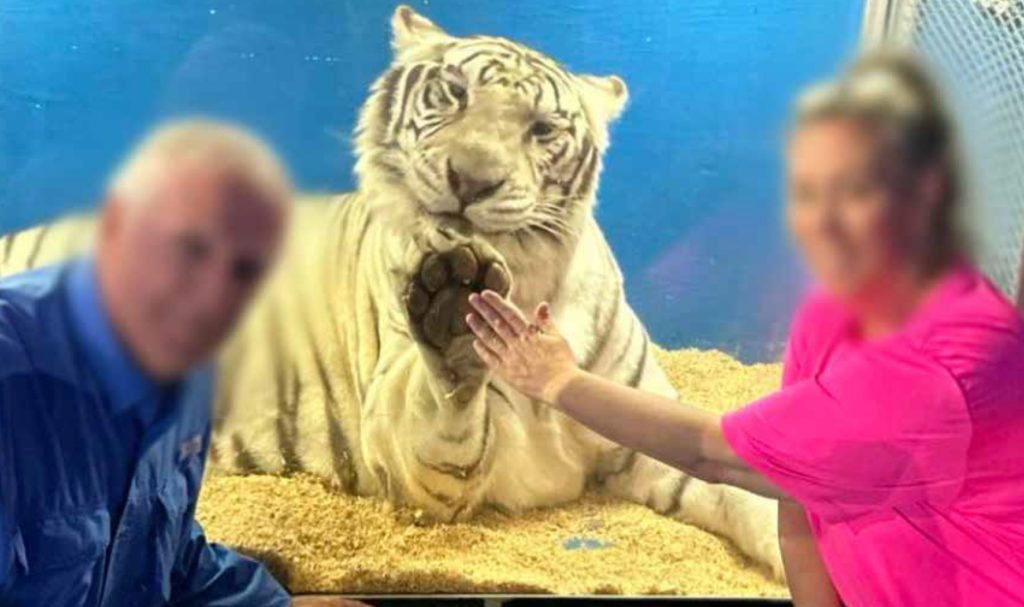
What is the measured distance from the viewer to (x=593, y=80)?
1.51 m

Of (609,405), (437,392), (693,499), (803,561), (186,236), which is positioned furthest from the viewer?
(693,499)

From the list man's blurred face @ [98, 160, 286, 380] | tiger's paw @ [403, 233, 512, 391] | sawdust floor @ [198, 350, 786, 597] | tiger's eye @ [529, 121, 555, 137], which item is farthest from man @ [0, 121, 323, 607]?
tiger's eye @ [529, 121, 555, 137]

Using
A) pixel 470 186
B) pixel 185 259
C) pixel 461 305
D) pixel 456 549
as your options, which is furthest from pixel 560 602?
pixel 185 259

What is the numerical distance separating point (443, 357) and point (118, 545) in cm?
61

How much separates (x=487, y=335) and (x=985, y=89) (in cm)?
65

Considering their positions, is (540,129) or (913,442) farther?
(540,129)

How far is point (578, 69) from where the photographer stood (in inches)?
59.4

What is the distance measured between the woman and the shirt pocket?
1.63 feet

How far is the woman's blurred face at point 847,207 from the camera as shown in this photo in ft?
2.42

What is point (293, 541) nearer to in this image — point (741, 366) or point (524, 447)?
point (524, 447)

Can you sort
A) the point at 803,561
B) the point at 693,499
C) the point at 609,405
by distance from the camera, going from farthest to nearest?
the point at 693,499, the point at 803,561, the point at 609,405

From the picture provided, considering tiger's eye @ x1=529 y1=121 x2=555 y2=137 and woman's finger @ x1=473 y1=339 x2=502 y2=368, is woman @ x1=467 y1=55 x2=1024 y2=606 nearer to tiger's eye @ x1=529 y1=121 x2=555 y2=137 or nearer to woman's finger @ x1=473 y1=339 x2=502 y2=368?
woman's finger @ x1=473 y1=339 x2=502 y2=368

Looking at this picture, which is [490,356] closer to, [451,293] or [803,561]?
[451,293]

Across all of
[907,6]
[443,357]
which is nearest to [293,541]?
[443,357]
